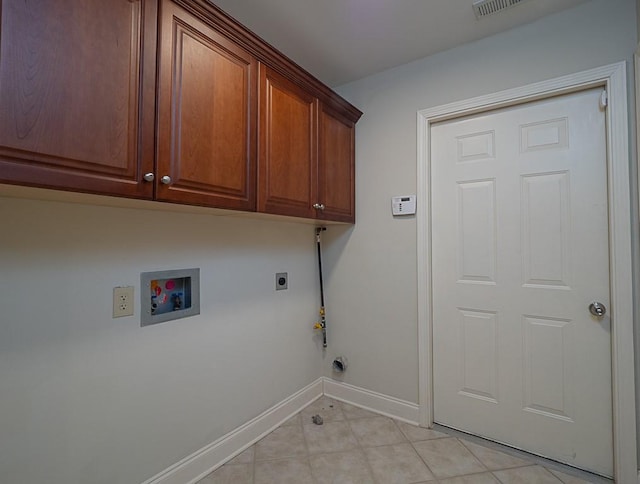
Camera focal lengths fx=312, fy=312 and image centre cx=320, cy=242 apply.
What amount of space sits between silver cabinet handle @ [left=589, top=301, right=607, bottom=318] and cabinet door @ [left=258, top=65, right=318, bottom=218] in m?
1.61

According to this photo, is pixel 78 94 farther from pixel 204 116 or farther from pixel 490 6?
pixel 490 6

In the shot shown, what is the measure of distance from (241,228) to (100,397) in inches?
42.0

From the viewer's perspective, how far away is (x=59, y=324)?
121cm

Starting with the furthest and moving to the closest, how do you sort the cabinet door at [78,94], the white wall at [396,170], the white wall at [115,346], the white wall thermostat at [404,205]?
1. the white wall thermostat at [404,205]
2. the white wall at [396,170]
3. the white wall at [115,346]
4. the cabinet door at [78,94]

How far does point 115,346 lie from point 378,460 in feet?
4.98

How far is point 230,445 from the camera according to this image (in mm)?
1803

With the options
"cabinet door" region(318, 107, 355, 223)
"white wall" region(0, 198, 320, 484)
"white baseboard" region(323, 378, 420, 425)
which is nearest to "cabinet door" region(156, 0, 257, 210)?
"white wall" region(0, 198, 320, 484)

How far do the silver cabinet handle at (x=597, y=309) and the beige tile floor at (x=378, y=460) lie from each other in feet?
2.79

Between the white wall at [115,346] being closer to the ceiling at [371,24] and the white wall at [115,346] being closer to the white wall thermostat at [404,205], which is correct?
the white wall thermostat at [404,205]

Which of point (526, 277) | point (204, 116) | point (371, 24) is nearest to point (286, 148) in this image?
point (204, 116)

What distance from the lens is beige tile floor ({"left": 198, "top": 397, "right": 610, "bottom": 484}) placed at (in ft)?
5.37

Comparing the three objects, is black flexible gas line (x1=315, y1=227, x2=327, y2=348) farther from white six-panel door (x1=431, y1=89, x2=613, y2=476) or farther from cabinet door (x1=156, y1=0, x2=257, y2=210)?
cabinet door (x1=156, y1=0, x2=257, y2=210)

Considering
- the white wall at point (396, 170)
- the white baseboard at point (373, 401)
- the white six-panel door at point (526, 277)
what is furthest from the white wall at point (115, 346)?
the white six-panel door at point (526, 277)

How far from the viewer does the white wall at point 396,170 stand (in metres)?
1.75
